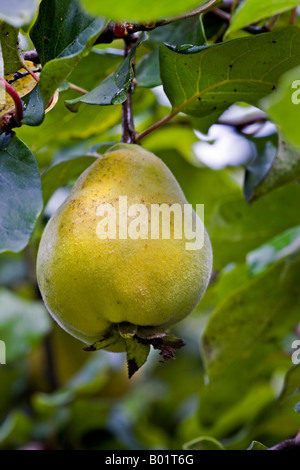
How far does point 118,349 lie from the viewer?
73cm

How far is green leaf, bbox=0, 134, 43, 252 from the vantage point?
0.63 metres

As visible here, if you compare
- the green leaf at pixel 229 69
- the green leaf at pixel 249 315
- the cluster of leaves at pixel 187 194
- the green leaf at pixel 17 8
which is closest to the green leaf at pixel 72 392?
the cluster of leaves at pixel 187 194

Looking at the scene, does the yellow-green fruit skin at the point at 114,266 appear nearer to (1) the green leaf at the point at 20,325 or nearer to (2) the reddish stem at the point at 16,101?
(2) the reddish stem at the point at 16,101

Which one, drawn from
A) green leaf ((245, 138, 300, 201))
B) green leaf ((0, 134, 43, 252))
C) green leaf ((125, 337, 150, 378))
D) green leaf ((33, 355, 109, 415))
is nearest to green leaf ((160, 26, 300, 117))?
green leaf ((245, 138, 300, 201))

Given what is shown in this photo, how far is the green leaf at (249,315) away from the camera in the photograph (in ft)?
3.42

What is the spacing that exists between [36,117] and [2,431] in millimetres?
965

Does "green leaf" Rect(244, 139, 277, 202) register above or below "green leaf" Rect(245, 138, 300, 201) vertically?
below

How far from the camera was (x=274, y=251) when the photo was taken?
112cm

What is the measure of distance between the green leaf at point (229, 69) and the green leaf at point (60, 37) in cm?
12

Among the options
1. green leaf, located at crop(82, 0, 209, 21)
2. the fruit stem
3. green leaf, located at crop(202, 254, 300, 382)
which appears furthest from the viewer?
green leaf, located at crop(202, 254, 300, 382)

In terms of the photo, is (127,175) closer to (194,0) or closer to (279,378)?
(194,0)

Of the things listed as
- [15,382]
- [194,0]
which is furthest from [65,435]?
[194,0]

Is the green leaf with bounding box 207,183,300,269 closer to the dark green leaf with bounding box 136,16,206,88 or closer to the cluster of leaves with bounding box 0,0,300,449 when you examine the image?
the cluster of leaves with bounding box 0,0,300,449

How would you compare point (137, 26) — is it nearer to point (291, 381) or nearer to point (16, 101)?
point (16, 101)
